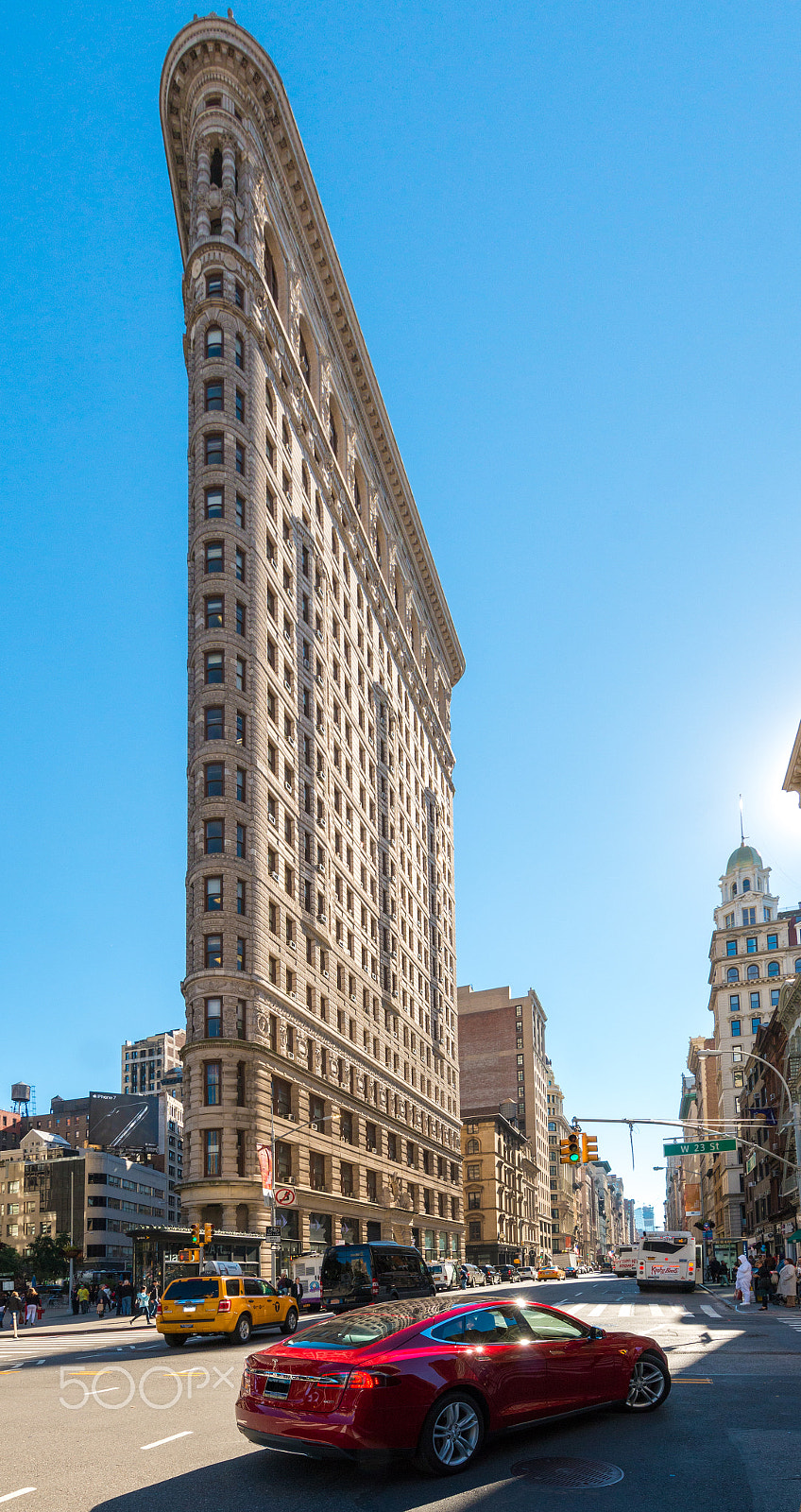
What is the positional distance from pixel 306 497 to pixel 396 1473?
2559 inches

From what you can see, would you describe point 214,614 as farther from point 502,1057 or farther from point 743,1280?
point 502,1057

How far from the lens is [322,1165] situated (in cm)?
6044

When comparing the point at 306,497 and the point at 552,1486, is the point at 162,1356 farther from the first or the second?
the point at 306,497

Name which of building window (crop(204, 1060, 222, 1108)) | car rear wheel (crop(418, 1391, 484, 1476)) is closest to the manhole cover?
car rear wheel (crop(418, 1391, 484, 1476))

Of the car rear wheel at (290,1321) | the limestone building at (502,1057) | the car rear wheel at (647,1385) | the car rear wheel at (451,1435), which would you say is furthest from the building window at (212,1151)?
the limestone building at (502,1057)

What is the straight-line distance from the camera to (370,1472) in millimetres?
9914

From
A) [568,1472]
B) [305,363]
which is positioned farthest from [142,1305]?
[305,363]

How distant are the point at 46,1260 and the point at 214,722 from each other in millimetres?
82768

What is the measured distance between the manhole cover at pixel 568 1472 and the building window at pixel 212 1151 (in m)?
40.7

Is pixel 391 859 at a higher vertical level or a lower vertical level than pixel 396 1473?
higher

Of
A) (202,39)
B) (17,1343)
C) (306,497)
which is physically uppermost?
(202,39)

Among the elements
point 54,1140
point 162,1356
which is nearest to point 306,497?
point 162,1356

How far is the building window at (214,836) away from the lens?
52.3 metres

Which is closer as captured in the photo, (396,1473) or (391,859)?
(396,1473)
